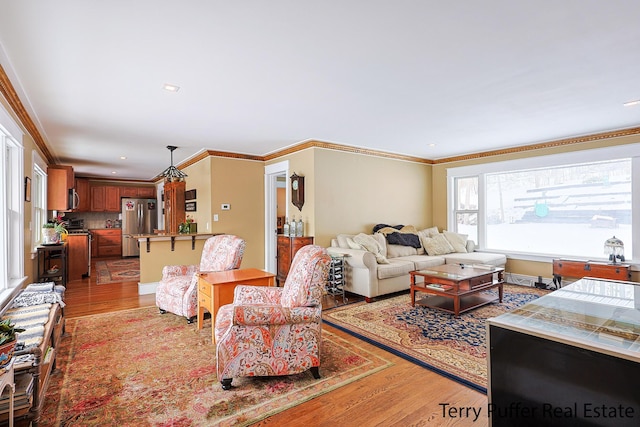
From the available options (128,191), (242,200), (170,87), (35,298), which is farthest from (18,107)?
(128,191)

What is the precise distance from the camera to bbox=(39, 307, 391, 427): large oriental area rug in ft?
6.49

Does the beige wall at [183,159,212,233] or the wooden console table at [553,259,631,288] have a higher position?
the beige wall at [183,159,212,233]

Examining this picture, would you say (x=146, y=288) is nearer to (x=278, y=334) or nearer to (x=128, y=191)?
(x=278, y=334)

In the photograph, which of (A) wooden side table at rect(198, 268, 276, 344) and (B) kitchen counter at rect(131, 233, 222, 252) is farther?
(B) kitchen counter at rect(131, 233, 222, 252)

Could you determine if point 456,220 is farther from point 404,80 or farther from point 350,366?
point 350,366

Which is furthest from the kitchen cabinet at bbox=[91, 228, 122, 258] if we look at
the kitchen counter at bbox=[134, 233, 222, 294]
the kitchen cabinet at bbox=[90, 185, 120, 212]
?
the kitchen counter at bbox=[134, 233, 222, 294]

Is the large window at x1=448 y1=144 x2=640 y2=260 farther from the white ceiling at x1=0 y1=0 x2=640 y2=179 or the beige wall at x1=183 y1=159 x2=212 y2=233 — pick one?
the beige wall at x1=183 y1=159 x2=212 y2=233

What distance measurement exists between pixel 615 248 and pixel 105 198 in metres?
11.6

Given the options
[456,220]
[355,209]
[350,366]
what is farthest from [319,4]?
[456,220]

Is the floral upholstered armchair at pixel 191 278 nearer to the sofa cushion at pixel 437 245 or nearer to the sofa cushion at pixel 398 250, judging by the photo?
the sofa cushion at pixel 398 250

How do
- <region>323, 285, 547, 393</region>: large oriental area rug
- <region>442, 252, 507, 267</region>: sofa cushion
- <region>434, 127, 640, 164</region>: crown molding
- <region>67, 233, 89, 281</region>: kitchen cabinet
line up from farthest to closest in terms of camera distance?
<region>67, 233, 89, 281</region>: kitchen cabinet, <region>442, 252, 507, 267</region>: sofa cushion, <region>434, 127, 640, 164</region>: crown molding, <region>323, 285, 547, 393</region>: large oriental area rug

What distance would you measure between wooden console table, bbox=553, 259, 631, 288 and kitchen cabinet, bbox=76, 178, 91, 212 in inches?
437

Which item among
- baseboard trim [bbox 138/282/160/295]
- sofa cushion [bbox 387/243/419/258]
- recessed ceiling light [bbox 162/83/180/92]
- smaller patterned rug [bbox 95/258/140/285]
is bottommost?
smaller patterned rug [bbox 95/258/140/285]

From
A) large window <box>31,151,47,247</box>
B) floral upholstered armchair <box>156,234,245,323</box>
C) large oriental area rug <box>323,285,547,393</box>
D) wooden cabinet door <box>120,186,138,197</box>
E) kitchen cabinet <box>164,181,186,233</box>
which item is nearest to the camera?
large oriental area rug <box>323,285,547,393</box>
